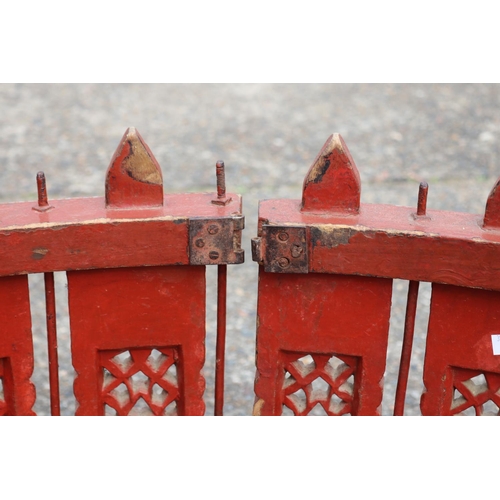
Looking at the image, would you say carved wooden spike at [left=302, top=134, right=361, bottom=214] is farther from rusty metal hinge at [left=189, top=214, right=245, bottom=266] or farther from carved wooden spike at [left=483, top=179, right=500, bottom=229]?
carved wooden spike at [left=483, top=179, right=500, bottom=229]

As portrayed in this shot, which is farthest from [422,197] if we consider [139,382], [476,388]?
[139,382]

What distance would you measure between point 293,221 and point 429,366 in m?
0.57

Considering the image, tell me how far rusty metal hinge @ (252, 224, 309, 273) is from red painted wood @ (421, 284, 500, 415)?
0.36 metres

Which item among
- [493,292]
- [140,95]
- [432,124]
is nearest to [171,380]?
[493,292]

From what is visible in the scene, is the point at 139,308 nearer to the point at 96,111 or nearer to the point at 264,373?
the point at 264,373

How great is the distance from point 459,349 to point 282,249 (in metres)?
0.56

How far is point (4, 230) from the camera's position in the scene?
Result: 5.48ft

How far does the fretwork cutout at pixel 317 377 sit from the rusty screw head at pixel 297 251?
0.35 m

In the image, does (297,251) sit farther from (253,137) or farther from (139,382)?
(253,137)

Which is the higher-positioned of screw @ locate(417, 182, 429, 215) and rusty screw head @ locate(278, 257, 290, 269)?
screw @ locate(417, 182, 429, 215)

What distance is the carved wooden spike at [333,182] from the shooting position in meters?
1.68

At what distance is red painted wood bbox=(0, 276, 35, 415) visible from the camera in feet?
5.92

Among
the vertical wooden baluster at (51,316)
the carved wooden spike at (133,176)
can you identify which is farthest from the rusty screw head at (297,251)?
the vertical wooden baluster at (51,316)

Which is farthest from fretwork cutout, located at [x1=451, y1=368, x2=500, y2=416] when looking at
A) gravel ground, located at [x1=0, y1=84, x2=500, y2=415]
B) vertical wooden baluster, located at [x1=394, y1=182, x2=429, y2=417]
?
gravel ground, located at [x1=0, y1=84, x2=500, y2=415]
